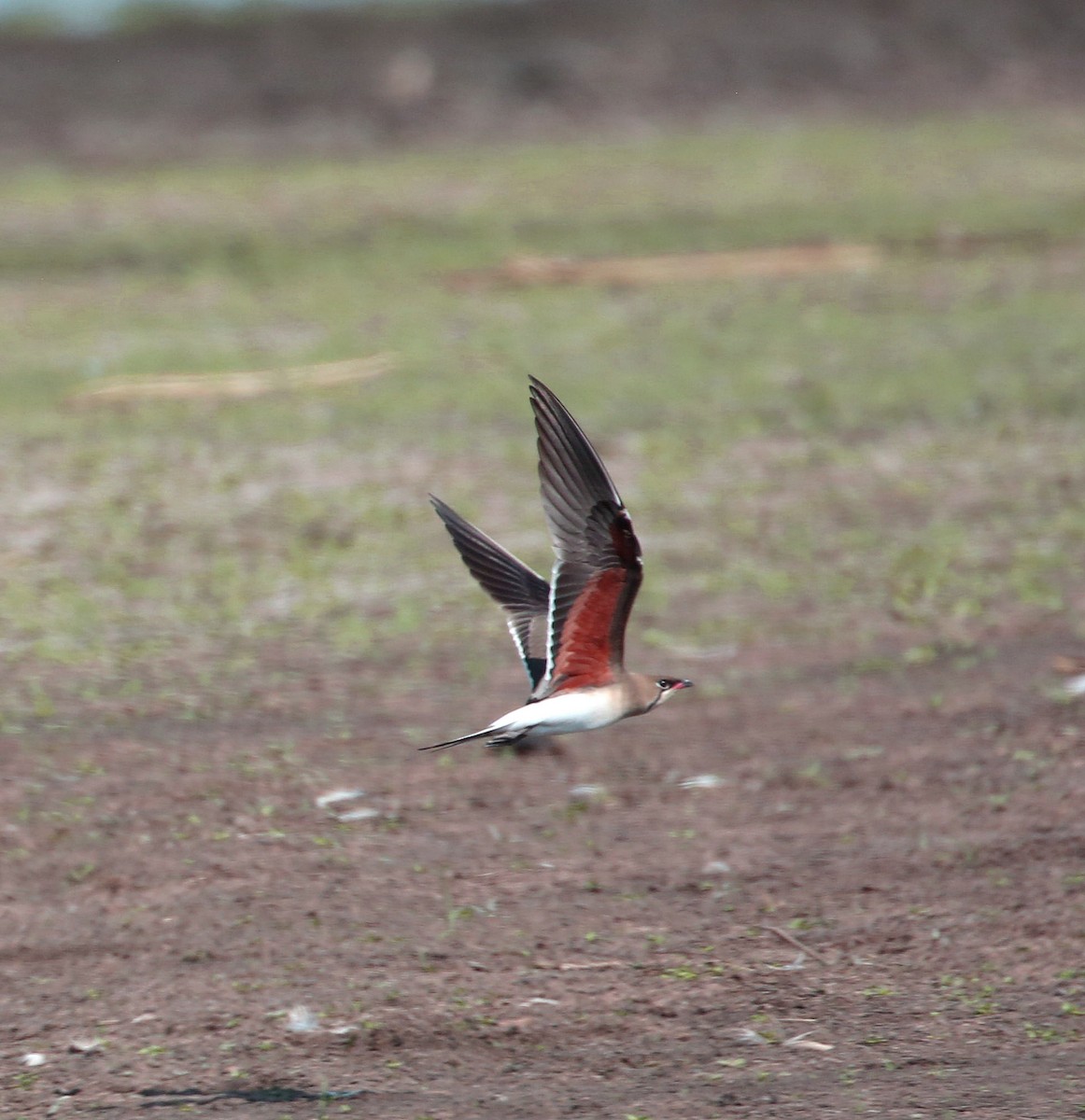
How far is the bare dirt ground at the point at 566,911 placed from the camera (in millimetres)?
3920

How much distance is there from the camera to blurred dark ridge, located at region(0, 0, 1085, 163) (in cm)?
1603

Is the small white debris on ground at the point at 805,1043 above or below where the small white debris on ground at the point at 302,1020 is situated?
below

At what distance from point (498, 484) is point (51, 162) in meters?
8.51

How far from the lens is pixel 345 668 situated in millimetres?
6266

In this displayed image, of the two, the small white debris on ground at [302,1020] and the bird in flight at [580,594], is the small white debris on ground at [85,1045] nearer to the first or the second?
the small white debris on ground at [302,1020]

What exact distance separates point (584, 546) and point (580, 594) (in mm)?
100

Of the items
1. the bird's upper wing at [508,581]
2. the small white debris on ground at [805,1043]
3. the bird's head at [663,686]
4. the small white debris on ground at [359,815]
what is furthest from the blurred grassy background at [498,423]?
the small white debris on ground at [805,1043]

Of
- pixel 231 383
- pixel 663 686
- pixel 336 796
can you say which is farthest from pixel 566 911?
pixel 231 383

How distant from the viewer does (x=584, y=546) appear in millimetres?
3988

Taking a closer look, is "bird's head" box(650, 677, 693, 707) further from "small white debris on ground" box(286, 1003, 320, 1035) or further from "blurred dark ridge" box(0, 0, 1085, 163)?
"blurred dark ridge" box(0, 0, 1085, 163)

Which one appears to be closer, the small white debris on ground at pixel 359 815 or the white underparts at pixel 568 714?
the white underparts at pixel 568 714

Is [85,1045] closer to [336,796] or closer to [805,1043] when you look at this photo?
[336,796]

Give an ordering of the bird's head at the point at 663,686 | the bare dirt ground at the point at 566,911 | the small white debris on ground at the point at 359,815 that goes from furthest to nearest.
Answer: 1. the small white debris on ground at the point at 359,815
2. the bird's head at the point at 663,686
3. the bare dirt ground at the point at 566,911

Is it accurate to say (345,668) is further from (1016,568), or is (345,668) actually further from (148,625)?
(1016,568)
